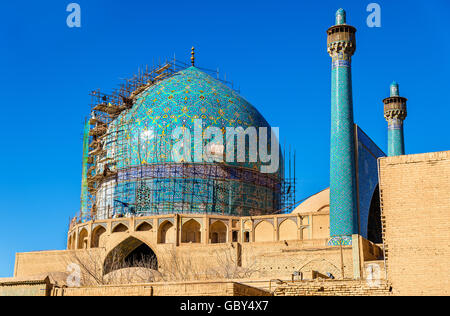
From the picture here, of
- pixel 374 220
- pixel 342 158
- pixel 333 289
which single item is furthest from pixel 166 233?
pixel 333 289

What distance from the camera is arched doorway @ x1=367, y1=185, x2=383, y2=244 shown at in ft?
73.7

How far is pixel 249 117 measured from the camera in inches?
947

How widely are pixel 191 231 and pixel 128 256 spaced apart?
209 centimetres

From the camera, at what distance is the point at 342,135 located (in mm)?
19484

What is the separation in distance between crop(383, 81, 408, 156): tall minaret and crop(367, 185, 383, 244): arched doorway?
3871 millimetres

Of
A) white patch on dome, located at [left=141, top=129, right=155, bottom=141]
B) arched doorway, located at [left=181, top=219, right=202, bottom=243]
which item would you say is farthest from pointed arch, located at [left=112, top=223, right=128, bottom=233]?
white patch on dome, located at [left=141, top=129, right=155, bottom=141]

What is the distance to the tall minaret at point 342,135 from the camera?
18.9m

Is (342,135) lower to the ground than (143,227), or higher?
higher

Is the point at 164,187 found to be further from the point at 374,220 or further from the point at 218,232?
the point at 374,220

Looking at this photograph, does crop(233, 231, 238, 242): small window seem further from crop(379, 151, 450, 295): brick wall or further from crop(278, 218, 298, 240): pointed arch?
crop(379, 151, 450, 295): brick wall

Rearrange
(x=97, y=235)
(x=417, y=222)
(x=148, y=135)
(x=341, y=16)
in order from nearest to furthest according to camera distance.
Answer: (x=417, y=222) → (x=341, y=16) → (x=97, y=235) → (x=148, y=135)

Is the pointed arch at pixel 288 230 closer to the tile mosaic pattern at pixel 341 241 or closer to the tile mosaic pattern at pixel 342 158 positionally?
the tile mosaic pattern at pixel 342 158

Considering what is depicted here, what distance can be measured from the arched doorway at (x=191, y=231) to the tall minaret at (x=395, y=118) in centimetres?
852
